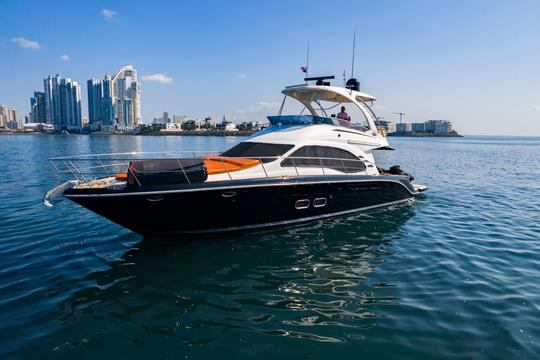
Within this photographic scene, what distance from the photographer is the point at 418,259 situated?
316 inches

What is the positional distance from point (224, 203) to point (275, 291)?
2834 millimetres

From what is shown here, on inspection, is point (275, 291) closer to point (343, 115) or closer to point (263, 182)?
point (263, 182)

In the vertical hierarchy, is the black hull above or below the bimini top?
below

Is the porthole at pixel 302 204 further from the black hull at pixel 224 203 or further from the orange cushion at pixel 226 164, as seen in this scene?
the orange cushion at pixel 226 164

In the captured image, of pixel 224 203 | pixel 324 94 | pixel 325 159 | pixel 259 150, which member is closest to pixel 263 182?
pixel 224 203

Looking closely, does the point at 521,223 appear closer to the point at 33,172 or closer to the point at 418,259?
the point at 418,259

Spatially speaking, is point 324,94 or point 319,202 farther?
point 324,94

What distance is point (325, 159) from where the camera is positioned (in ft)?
35.5

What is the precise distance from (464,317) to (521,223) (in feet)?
25.7

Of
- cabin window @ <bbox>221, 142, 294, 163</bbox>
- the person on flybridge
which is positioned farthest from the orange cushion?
the person on flybridge

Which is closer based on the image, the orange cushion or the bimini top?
the orange cushion

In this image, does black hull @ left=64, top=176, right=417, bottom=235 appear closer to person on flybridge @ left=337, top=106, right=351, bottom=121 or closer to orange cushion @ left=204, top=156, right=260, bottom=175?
orange cushion @ left=204, top=156, right=260, bottom=175

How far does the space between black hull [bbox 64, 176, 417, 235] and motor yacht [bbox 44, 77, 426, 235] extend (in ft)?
0.07

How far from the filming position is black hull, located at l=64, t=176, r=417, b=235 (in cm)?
757
